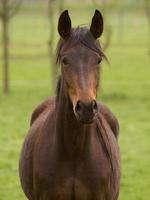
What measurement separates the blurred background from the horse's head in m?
3.87

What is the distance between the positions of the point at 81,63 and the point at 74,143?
2.73 ft

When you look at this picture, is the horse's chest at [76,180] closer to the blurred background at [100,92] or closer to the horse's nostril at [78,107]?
the horse's nostril at [78,107]

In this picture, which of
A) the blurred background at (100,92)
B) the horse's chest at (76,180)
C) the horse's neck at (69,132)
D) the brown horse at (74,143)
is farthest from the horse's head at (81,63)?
the blurred background at (100,92)

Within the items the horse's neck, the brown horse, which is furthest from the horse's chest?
the horse's neck

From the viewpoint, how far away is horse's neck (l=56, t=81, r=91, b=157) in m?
4.47

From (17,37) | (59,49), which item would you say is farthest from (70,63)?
(17,37)

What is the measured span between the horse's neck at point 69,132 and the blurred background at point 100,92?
10.6 ft

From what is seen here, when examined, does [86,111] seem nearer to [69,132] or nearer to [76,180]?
[69,132]

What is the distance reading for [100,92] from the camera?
17.4 metres

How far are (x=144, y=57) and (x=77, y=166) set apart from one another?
2574 centimetres

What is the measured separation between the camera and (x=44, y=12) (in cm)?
5412

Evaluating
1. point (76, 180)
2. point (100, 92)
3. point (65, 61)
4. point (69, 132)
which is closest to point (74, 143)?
point (69, 132)

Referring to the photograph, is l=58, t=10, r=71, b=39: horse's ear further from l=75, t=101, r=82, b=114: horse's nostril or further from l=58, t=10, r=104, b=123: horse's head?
l=75, t=101, r=82, b=114: horse's nostril

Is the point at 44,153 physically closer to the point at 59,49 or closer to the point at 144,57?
the point at 59,49
